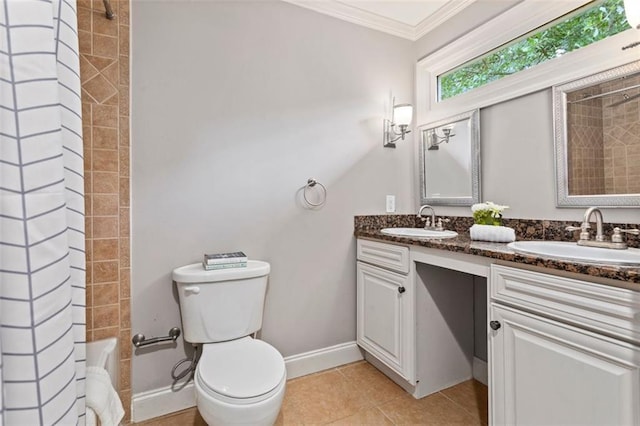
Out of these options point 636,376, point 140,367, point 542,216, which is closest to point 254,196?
point 140,367

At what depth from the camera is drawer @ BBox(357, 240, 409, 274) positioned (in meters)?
1.68

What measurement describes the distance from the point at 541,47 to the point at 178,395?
8.71 ft

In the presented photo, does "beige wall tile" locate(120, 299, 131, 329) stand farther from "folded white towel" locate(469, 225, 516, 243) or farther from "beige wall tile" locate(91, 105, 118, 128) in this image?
"folded white towel" locate(469, 225, 516, 243)

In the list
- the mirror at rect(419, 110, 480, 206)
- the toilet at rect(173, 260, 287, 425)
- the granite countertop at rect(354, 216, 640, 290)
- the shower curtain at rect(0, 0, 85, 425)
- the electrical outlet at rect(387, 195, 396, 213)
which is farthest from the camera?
the electrical outlet at rect(387, 195, 396, 213)

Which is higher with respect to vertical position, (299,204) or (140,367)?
(299,204)

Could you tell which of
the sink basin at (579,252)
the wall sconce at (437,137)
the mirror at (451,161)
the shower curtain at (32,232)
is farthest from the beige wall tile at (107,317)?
the wall sconce at (437,137)

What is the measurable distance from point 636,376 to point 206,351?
4.90 feet

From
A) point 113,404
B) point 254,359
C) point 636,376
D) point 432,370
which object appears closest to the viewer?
point 636,376

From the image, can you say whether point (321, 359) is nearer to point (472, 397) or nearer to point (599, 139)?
point (472, 397)

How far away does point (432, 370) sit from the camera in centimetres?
174

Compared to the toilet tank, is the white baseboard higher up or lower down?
lower down

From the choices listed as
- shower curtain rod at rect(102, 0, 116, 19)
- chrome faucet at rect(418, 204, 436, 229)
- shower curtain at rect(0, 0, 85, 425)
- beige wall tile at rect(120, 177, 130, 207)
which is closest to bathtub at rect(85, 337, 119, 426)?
beige wall tile at rect(120, 177, 130, 207)

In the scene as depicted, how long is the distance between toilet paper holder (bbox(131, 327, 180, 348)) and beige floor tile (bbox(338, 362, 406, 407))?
3.41 ft

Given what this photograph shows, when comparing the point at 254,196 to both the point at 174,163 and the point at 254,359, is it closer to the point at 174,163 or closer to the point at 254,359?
the point at 174,163
